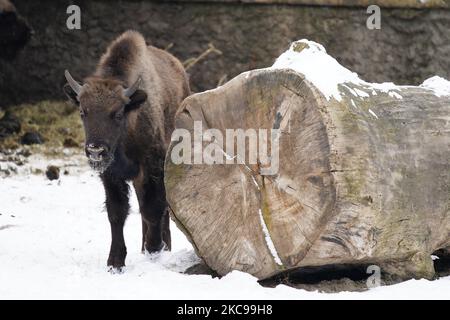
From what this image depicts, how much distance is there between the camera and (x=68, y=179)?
1058 cm

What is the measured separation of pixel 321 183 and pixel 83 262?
7.79 feet

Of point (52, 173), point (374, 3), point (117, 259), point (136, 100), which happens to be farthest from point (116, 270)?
point (374, 3)

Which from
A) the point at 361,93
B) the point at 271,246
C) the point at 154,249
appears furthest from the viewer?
the point at 154,249

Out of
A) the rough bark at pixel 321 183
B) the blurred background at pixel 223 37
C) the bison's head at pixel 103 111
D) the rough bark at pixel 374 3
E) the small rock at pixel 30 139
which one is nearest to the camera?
the rough bark at pixel 321 183

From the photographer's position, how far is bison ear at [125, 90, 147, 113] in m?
6.62

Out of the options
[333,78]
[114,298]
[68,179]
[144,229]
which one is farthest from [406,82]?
[114,298]

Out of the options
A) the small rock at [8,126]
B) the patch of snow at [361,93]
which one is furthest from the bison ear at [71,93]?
the small rock at [8,126]

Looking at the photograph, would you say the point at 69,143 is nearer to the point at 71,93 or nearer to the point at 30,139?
the point at 30,139

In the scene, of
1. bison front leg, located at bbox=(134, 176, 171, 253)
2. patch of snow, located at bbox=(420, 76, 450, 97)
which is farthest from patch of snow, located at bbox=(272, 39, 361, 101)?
bison front leg, located at bbox=(134, 176, 171, 253)

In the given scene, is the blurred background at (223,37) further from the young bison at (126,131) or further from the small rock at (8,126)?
the young bison at (126,131)

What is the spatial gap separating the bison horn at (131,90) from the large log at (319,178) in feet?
2.55

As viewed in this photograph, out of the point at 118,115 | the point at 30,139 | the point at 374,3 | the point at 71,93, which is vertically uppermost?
the point at 374,3

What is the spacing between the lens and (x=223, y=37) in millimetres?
12062

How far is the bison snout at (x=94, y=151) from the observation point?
241 inches
